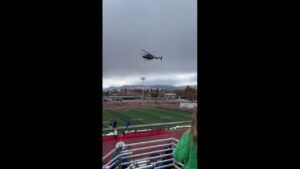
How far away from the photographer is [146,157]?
2650 mm

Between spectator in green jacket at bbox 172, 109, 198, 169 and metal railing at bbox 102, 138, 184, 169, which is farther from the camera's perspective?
metal railing at bbox 102, 138, 184, 169

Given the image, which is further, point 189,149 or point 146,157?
point 146,157

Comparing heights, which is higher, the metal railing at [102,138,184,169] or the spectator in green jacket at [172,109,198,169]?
the spectator in green jacket at [172,109,198,169]

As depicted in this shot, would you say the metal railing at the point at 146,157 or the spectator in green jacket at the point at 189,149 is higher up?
the spectator in green jacket at the point at 189,149

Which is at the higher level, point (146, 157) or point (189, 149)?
point (189, 149)

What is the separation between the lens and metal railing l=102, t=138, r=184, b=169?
231 cm

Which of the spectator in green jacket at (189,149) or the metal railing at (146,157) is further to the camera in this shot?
the metal railing at (146,157)

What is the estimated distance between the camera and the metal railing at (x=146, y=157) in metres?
2.31
